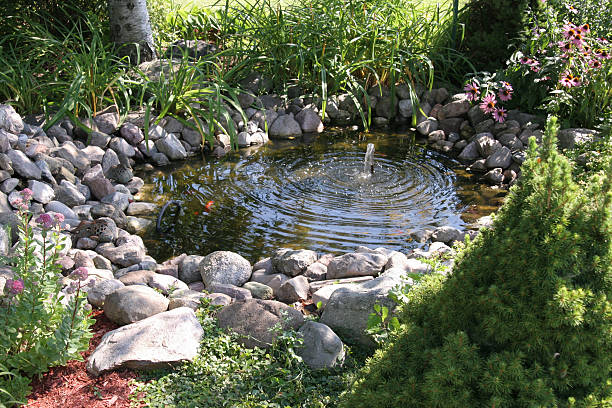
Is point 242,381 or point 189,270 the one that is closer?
point 242,381

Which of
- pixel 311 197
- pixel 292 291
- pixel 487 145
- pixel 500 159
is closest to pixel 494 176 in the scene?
pixel 500 159

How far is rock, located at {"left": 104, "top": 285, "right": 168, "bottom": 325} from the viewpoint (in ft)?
9.52

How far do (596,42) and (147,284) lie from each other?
5.22m

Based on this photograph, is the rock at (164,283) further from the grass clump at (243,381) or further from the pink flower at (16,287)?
the pink flower at (16,287)

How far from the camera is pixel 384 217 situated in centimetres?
476

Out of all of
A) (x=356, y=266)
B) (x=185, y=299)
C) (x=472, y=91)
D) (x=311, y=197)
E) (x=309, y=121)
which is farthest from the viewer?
(x=309, y=121)

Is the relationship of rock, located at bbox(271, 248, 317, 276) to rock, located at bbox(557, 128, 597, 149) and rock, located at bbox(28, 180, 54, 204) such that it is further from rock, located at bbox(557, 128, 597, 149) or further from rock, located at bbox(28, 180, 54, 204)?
rock, located at bbox(557, 128, 597, 149)

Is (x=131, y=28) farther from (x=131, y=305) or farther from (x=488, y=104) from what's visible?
(x=131, y=305)

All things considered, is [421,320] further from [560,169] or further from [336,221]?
[336,221]

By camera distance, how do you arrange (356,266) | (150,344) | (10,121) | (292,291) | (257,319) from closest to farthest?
(150,344) < (257,319) < (292,291) < (356,266) < (10,121)

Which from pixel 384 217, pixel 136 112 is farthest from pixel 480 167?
pixel 136 112

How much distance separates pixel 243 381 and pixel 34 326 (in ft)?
3.01

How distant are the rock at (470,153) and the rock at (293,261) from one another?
2849 millimetres

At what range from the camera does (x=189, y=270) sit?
12.5ft
